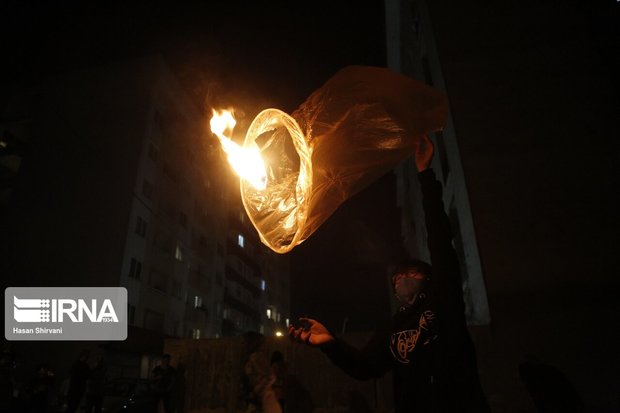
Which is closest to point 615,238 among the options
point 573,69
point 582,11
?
point 573,69

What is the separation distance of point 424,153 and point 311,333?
1619mm

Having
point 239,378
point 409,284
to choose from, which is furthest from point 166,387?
point 409,284

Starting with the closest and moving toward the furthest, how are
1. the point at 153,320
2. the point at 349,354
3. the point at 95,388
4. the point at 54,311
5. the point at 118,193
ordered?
1. the point at 349,354
2. the point at 95,388
3. the point at 54,311
4. the point at 118,193
5. the point at 153,320

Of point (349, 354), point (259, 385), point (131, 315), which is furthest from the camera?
point (131, 315)

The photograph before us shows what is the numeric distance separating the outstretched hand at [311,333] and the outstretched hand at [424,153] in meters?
1.45

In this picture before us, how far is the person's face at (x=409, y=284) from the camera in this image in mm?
3072

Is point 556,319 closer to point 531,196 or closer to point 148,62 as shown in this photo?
point 531,196

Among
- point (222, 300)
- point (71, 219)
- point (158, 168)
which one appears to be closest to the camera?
point (71, 219)

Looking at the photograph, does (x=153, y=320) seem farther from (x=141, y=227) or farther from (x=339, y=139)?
(x=339, y=139)

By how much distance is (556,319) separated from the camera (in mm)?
9734

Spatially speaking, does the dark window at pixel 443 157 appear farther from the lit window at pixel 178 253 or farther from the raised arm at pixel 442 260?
the lit window at pixel 178 253

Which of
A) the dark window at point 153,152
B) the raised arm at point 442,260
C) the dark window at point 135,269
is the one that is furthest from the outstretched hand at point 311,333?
the dark window at point 153,152

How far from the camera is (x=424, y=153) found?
3004 millimetres

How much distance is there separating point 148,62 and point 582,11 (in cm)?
3151
